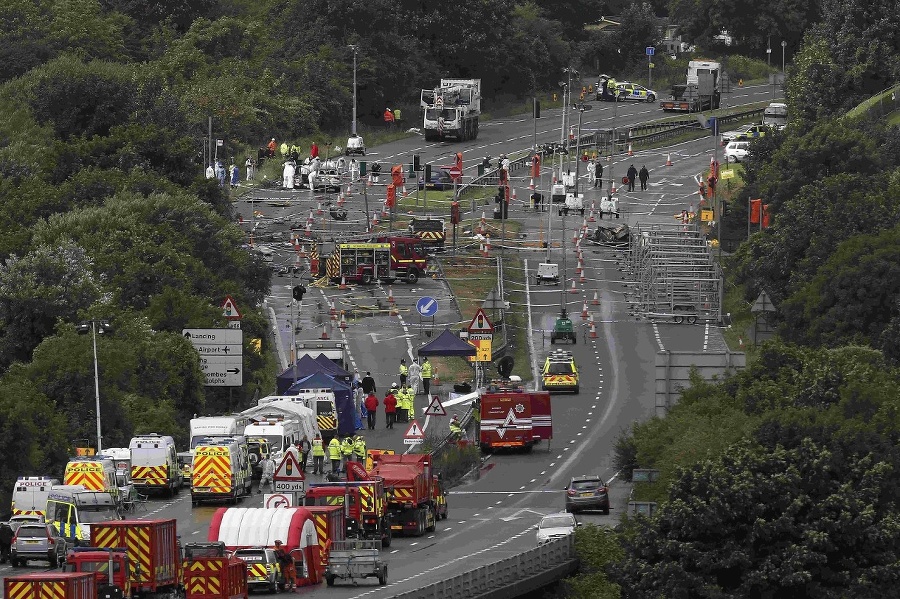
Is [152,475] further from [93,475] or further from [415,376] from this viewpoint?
[415,376]

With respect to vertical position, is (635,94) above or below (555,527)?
above

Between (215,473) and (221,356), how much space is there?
54.7 ft

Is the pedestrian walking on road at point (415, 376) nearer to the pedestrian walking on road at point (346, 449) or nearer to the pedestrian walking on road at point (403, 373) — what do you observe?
the pedestrian walking on road at point (403, 373)

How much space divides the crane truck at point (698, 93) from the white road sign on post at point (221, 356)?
9220cm

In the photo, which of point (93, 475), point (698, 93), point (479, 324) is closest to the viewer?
point (93, 475)

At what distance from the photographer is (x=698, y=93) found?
181m

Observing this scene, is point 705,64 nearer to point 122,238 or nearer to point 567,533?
point 122,238

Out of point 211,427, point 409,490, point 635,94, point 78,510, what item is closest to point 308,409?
point 211,427

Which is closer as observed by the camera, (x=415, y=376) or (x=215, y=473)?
(x=215, y=473)

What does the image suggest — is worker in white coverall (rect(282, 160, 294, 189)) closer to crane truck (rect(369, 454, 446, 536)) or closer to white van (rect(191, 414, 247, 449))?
white van (rect(191, 414, 247, 449))

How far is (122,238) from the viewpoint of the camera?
111000 millimetres

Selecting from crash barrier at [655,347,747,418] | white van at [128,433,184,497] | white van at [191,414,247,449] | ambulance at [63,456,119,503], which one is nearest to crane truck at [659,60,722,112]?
crash barrier at [655,347,747,418]

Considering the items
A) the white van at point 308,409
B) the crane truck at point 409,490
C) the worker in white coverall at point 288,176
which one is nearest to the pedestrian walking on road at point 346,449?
the white van at point 308,409

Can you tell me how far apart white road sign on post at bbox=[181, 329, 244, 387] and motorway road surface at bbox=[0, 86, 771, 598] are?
543 centimetres
